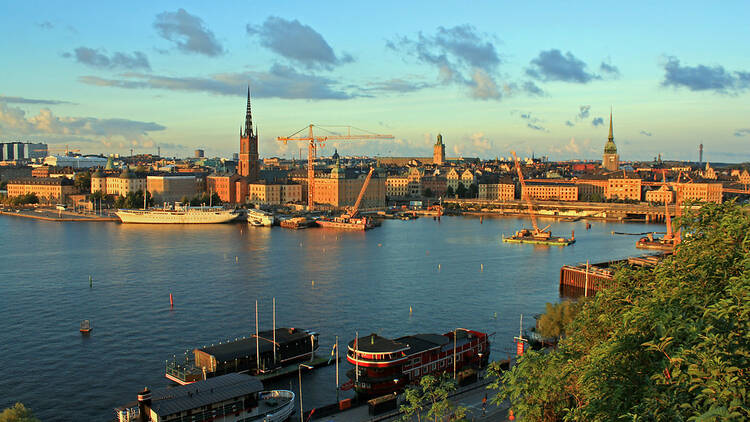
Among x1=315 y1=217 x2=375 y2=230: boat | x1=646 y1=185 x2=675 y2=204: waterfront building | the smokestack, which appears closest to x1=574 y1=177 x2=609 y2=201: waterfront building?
x1=646 y1=185 x2=675 y2=204: waterfront building

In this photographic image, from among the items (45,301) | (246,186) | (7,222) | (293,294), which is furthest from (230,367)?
(246,186)

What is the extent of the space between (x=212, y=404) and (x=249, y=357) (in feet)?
8.65

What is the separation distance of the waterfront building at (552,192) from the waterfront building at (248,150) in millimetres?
24873

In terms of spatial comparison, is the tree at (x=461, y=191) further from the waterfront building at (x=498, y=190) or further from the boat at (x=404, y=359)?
the boat at (x=404, y=359)

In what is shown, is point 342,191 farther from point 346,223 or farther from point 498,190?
point 498,190

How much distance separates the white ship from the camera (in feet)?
141

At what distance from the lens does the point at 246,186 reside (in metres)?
56.9

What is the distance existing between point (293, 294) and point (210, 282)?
3.22 metres

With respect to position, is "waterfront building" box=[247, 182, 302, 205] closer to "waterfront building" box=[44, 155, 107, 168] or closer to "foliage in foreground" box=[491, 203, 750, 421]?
"waterfront building" box=[44, 155, 107, 168]

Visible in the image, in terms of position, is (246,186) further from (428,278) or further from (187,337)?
(187,337)

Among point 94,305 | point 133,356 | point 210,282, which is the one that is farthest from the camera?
point 210,282

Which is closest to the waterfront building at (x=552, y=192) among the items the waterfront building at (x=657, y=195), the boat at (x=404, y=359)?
the waterfront building at (x=657, y=195)

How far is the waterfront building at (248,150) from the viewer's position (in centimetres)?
5906

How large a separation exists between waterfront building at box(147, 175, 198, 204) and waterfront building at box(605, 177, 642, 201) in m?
37.7
